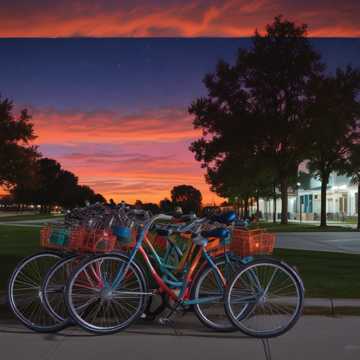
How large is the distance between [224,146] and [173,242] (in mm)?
32737

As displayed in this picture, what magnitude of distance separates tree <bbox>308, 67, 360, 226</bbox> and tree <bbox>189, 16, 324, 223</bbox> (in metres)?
1.05

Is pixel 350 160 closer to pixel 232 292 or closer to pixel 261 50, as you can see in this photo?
pixel 261 50

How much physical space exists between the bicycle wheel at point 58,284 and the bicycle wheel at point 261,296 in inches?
64.1

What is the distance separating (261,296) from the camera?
19.2 feet

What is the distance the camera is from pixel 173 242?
6125mm

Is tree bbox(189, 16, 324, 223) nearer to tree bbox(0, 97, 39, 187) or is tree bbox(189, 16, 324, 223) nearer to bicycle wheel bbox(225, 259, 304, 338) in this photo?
tree bbox(0, 97, 39, 187)

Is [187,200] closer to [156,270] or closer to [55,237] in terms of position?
[156,270]

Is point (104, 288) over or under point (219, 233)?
under

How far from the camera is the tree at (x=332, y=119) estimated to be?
34.3 meters

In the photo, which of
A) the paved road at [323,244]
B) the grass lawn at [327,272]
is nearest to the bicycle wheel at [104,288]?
the grass lawn at [327,272]

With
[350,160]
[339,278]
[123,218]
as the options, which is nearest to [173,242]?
[123,218]

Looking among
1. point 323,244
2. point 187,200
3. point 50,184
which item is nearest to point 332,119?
point 323,244

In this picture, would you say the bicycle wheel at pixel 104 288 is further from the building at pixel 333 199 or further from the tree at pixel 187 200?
the building at pixel 333 199

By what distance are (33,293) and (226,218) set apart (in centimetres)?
253
